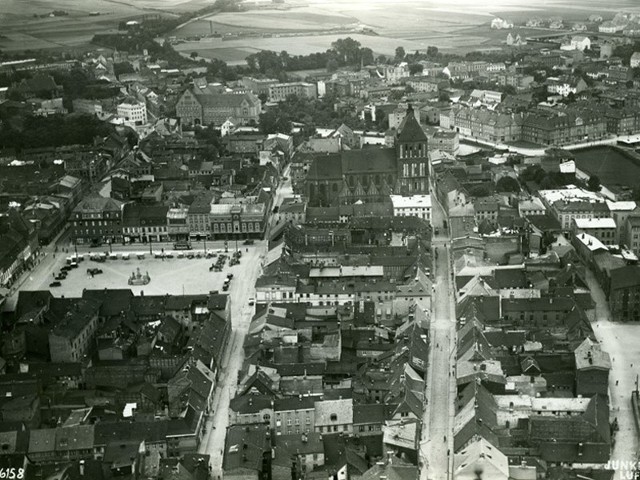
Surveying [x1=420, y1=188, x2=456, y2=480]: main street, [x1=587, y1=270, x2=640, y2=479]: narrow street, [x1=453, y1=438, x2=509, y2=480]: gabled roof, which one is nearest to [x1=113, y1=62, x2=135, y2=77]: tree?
[x1=420, y1=188, x2=456, y2=480]: main street

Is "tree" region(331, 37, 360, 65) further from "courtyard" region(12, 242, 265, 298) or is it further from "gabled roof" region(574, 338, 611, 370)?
"gabled roof" region(574, 338, 611, 370)

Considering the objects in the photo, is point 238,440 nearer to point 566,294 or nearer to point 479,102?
point 566,294

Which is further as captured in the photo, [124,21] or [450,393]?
[124,21]

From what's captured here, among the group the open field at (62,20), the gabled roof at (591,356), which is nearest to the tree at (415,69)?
the open field at (62,20)

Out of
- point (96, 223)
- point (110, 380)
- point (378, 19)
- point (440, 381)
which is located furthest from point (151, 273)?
point (378, 19)

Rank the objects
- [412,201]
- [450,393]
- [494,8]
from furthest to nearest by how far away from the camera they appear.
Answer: [494,8]
[412,201]
[450,393]

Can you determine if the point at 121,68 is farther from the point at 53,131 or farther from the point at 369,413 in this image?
the point at 369,413

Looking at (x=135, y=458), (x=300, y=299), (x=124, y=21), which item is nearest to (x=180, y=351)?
(x=300, y=299)
